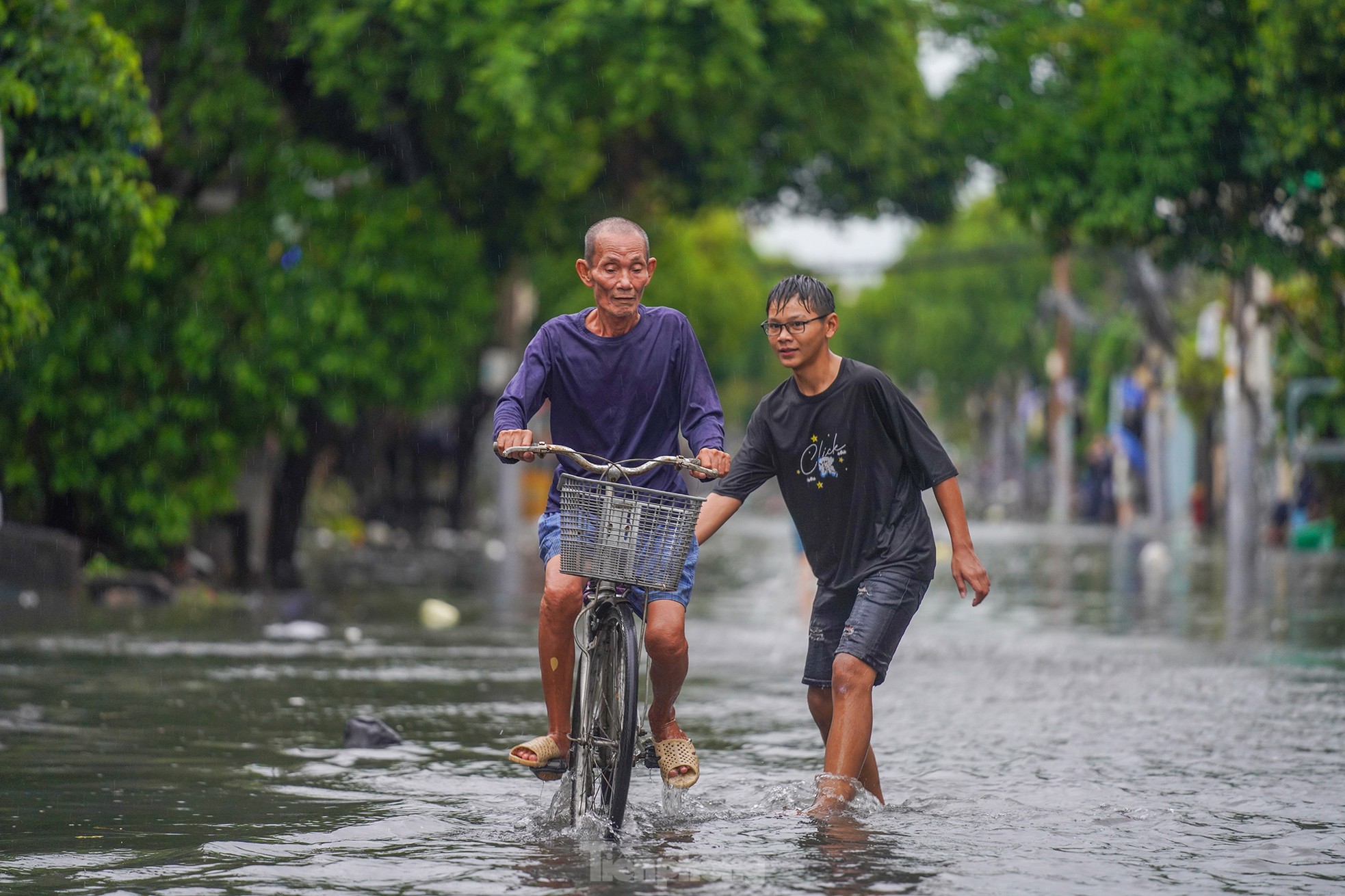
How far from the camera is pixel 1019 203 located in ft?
62.8

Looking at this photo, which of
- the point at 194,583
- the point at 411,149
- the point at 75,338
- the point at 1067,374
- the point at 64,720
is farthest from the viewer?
the point at 1067,374

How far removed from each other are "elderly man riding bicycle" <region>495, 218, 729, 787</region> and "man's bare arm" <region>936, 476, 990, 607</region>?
2.32ft

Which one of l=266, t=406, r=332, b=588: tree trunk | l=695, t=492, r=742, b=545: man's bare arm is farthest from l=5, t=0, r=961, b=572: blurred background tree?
l=695, t=492, r=742, b=545: man's bare arm

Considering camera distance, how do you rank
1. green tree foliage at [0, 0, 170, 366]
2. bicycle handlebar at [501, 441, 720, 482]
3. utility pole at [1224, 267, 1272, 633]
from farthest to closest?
utility pole at [1224, 267, 1272, 633]
green tree foliage at [0, 0, 170, 366]
bicycle handlebar at [501, 441, 720, 482]

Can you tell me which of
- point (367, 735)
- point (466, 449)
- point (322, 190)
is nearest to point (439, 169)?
point (322, 190)

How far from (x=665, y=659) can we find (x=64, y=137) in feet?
22.4

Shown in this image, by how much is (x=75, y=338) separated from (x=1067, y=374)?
37.6 metres

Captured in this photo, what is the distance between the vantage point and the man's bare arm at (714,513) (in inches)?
253

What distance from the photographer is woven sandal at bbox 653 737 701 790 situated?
20.7 ft

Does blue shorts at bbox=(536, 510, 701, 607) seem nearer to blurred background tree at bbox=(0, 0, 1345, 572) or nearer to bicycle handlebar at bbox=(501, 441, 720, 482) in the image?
bicycle handlebar at bbox=(501, 441, 720, 482)

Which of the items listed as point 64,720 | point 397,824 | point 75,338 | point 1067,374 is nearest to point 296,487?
point 75,338

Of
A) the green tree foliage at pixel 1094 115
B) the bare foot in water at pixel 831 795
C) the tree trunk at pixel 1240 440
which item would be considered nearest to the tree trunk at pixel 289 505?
the green tree foliage at pixel 1094 115

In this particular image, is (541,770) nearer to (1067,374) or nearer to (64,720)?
(64,720)

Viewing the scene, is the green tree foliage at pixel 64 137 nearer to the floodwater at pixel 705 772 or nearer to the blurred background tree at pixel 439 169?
the floodwater at pixel 705 772
